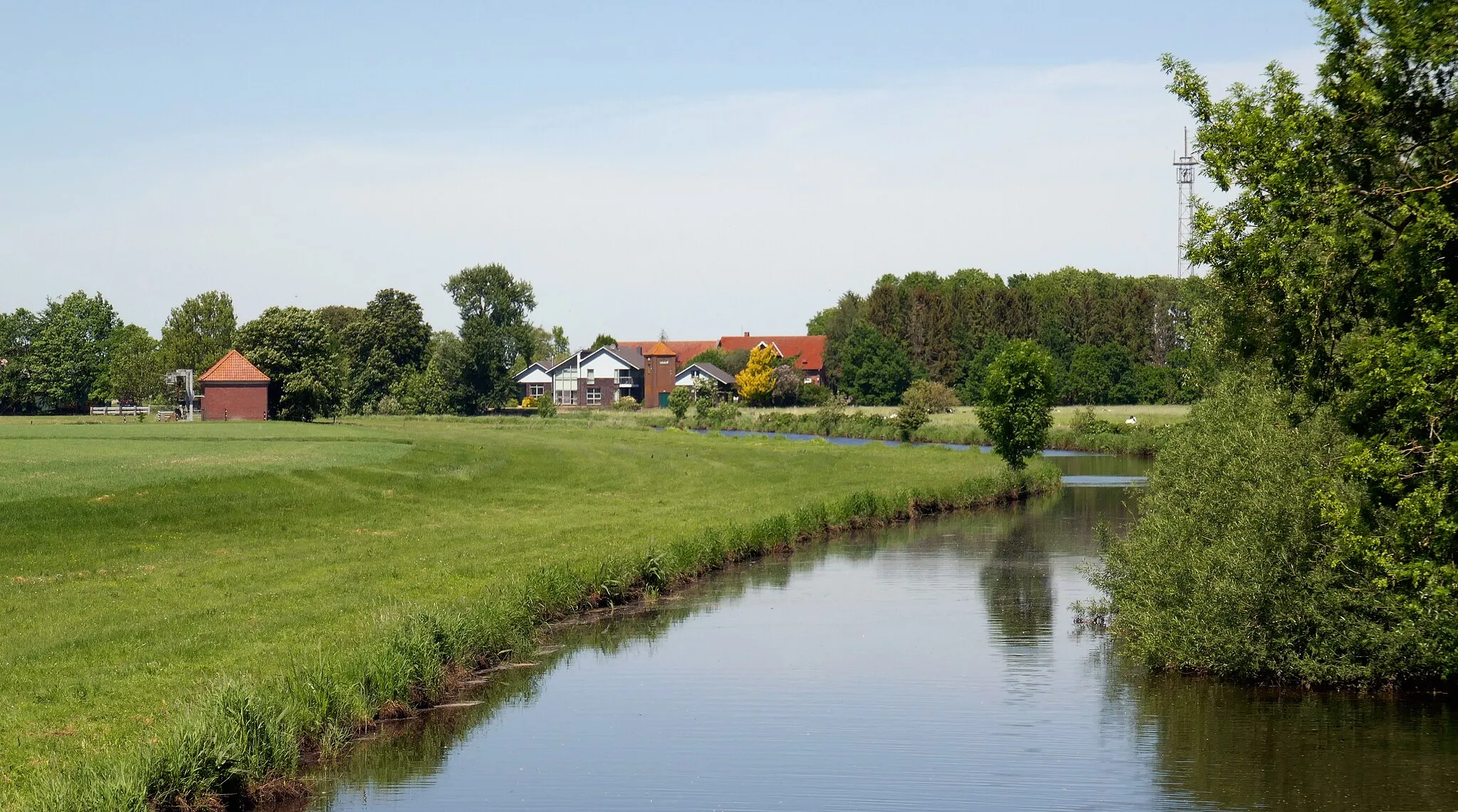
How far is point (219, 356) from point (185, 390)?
63.1 ft

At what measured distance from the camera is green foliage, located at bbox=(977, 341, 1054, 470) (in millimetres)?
65062

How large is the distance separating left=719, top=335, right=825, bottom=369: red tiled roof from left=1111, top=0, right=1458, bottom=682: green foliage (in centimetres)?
13566

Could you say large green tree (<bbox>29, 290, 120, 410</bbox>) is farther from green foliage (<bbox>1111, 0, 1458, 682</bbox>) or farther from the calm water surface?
green foliage (<bbox>1111, 0, 1458, 682</bbox>)

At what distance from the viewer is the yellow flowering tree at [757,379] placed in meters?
142

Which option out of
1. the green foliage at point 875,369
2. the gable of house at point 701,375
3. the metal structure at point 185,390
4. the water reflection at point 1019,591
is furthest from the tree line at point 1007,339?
the water reflection at point 1019,591

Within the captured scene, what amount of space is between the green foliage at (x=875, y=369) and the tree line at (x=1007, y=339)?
76mm

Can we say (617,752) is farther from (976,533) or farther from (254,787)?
(976,533)

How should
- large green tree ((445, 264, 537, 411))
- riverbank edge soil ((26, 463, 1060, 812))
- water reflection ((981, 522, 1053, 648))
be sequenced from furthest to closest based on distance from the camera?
1. large green tree ((445, 264, 537, 411))
2. water reflection ((981, 522, 1053, 648))
3. riverbank edge soil ((26, 463, 1060, 812))

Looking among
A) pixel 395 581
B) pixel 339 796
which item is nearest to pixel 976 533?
pixel 395 581

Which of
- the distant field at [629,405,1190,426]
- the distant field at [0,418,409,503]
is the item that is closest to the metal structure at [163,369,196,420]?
the distant field at [0,418,409,503]

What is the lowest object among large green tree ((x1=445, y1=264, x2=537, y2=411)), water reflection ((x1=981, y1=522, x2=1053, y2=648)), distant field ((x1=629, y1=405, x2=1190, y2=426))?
water reflection ((x1=981, y1=522, x2=1053, y2=648))

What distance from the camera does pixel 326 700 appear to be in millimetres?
20281

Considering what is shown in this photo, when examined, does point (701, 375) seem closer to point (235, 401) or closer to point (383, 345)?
point (383, 345)

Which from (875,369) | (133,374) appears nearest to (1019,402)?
(875,369)
